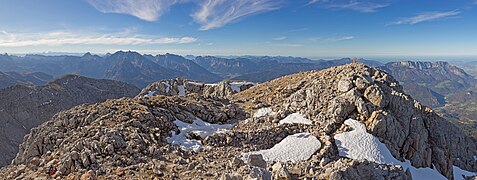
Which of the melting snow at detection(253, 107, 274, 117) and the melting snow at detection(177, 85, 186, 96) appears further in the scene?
the melting snow at detection(177, 85, 186, 96)

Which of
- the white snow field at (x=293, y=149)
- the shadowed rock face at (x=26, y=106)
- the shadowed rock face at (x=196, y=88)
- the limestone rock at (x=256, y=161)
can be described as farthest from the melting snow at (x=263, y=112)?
the shadowed rock face at (x=26, y=106)

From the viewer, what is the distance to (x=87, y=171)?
1538 centimetres

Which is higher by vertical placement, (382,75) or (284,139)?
(382,75)

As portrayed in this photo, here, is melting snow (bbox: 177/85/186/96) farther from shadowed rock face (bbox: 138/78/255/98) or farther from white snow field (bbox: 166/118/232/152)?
white snow field (bbox: 166/118/232/152)

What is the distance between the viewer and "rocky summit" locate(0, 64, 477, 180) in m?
15.7

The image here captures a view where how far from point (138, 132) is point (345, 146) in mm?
14157

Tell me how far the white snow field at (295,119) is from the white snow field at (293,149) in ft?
9.26

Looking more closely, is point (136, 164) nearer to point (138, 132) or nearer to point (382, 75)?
point (138, 132)

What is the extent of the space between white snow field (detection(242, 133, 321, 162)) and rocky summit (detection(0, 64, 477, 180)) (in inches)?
2.6

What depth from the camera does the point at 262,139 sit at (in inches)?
827

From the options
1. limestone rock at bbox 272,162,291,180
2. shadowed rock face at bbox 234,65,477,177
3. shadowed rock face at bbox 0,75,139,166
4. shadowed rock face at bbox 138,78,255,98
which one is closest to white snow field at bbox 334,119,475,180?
shadowed rock face at bbox 234,65,477,177

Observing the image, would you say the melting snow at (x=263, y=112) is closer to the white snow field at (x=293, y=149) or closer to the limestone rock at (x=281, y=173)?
the white snow field at (x=293, y=149)

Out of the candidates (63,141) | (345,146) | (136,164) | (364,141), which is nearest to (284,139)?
(345,146)

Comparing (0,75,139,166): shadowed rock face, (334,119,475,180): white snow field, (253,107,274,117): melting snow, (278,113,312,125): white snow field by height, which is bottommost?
(0,75,139,166): shadowed rock face
